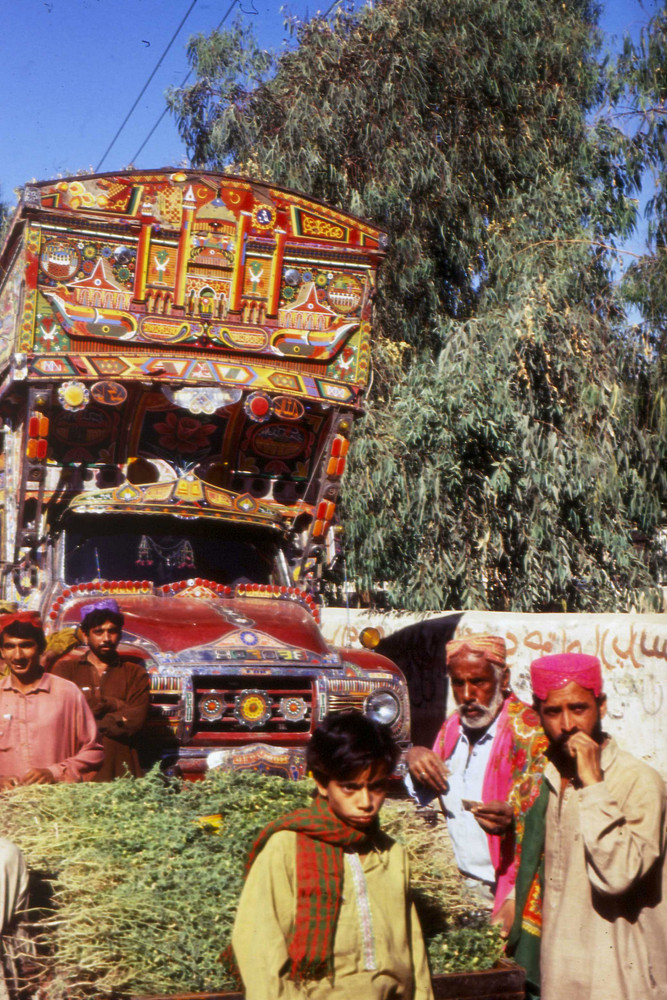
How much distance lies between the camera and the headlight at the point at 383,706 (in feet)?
24.0

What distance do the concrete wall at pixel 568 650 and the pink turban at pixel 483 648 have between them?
4.78 m

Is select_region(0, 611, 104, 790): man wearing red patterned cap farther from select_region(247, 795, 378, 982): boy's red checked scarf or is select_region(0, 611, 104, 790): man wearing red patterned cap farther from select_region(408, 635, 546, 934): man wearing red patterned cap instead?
select_region(247, 795, 378, 982): boy's red checked scarf

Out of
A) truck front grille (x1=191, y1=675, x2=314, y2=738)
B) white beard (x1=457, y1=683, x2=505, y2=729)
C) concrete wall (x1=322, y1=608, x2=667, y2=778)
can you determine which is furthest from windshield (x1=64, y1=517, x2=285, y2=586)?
white beard (x1=457, y1=683, x2=505, y2=729)

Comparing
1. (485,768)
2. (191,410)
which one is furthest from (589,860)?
(191,410)

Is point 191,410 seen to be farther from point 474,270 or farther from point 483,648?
point 474,270

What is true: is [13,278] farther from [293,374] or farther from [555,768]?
[555,768]

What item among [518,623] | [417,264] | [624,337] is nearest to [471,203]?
[417,264]

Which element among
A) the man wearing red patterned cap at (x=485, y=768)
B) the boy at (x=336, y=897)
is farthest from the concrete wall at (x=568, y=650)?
the boy at (x=336, y=897)

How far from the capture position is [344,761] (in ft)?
9.39

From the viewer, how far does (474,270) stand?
17922 mm

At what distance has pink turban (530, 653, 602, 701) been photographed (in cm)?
337

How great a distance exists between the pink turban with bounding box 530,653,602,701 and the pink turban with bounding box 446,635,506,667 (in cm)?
86

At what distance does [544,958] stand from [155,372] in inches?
233

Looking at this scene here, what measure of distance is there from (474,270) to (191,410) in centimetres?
1029
